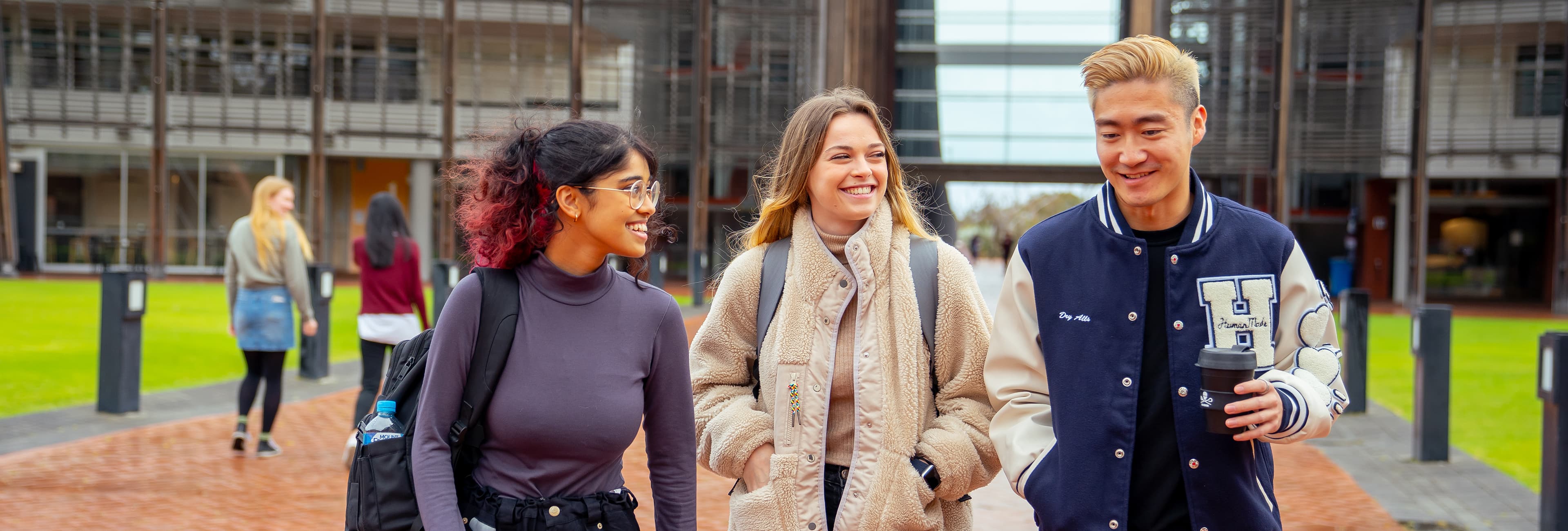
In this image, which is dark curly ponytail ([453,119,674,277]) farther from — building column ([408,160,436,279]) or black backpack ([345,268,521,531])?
building column ([408,160,436,279])

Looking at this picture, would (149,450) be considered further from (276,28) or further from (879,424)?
(276,28)

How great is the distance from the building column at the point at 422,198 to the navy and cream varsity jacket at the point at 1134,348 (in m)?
32.5

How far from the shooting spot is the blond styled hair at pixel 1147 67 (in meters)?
2.17

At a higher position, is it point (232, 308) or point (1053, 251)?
point (1053, 251)

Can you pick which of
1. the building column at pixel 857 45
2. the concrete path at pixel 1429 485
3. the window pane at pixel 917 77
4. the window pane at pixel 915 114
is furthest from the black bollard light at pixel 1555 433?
the window pane at pixel 917 77

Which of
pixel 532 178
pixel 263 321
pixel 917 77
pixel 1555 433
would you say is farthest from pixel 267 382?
pixel 917 77

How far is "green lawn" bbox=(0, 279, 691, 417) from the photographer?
10.2m

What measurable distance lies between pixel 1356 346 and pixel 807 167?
8.43 m

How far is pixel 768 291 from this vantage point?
2.93 metres

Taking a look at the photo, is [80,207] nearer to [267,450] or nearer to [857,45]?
[857,45]

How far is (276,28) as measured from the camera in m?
32.6

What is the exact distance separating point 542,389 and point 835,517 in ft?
2.74

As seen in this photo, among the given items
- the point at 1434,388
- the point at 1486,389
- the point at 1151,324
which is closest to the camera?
the point at 1151,324

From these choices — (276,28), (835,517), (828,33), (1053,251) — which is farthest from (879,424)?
(276,28)
